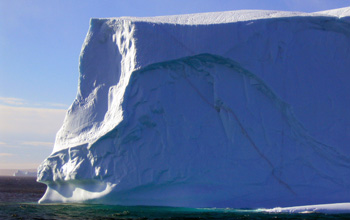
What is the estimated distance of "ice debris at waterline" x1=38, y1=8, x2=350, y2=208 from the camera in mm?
11883

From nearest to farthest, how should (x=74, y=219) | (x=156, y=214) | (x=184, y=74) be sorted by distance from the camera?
(x=74, y=219), (x=156, y=214), (x=184, y=74)

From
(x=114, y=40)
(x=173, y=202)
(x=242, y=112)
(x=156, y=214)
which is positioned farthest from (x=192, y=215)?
(x=114, y=40)

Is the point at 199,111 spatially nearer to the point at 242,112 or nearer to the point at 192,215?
the point at 242,112

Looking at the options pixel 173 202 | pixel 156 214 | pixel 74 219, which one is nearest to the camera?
pixel 74 219

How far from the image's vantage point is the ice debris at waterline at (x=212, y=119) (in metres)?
11.9

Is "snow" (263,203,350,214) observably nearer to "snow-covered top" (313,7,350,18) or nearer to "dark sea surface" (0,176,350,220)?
"dark sea surface" (0,176,350,220)

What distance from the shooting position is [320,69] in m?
13.1

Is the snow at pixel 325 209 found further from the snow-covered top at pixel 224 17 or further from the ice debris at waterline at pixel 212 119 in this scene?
the snow-covered top at pixel 224 17

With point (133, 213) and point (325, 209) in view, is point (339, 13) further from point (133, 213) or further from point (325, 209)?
point (133, 213)

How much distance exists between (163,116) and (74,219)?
3.72 meters

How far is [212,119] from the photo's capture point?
12.4 meters

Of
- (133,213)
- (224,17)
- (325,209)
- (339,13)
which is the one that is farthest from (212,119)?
(339,13)

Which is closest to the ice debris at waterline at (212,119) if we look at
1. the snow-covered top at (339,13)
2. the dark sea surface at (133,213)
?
the snow-covered top at (339,13)

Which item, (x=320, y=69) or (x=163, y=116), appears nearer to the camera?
(x=163, y=116)
